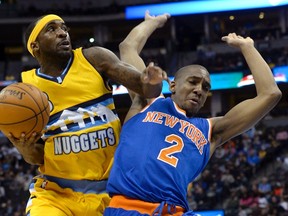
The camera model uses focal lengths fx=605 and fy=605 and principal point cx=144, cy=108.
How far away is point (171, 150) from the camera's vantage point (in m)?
3.82

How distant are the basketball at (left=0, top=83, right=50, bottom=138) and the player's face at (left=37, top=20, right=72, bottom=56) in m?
0.45

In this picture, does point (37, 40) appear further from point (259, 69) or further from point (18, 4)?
point (18, 4)

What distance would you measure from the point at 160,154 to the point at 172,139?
0.49 feet

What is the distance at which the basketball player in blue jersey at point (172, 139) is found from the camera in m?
3.67

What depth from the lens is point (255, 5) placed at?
1048 inches

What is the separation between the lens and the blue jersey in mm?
3682

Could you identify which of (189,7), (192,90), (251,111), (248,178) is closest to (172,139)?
(192,90)

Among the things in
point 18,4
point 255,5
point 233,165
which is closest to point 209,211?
point 233,165

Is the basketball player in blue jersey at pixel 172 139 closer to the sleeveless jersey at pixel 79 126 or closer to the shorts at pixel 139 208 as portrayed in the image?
the shorts at pixel 139 208

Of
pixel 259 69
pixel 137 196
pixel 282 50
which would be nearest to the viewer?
pixel 137 196

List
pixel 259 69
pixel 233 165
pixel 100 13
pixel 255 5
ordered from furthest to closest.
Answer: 1. pixel 100 13
2. pixel 255 5
3. pixel 233 165
4. pixel 259 69

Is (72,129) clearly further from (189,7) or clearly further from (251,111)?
(189,7)

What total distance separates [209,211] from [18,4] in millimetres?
18168

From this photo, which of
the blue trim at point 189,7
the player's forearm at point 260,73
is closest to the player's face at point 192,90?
the player's forearm at point 260,73
